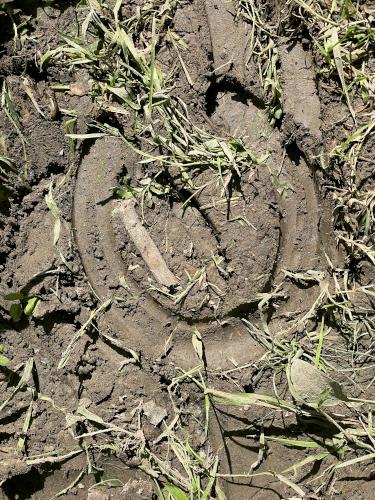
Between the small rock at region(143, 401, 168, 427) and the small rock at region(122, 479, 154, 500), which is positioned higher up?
the small rock at region(143, 401, 168, 427)

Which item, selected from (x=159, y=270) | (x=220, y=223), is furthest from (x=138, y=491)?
(x=220, y=223)

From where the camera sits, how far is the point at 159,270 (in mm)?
1966

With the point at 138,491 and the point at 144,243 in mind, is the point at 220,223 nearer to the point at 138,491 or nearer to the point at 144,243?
the point at 144,243

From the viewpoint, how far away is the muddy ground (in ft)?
6.34

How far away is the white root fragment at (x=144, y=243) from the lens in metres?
1.96

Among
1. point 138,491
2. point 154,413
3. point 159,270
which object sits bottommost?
point 138,491

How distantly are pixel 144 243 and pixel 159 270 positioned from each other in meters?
0.10

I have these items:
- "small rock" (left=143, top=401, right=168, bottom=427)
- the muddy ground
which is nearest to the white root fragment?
the muddy ground

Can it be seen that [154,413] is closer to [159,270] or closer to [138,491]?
[138,491]

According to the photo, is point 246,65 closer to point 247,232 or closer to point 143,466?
point 247,232

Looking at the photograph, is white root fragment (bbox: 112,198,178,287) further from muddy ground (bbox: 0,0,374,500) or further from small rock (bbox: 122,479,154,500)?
small rock (bbox: 122,479,154,500)

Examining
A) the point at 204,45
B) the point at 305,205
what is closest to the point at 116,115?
the point at 204,45

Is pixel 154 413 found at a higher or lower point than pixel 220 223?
lower

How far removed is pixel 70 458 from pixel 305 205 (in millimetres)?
1106
